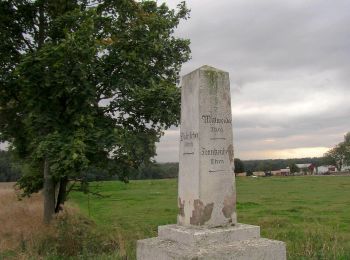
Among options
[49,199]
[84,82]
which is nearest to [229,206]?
[84,82]

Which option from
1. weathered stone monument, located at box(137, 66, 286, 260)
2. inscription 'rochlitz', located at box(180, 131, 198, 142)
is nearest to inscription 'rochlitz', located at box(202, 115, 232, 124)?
weathered stone monument, located at box(137, 66, 286, 260)

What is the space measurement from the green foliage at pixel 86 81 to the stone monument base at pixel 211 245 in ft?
21.8

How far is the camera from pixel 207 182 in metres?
5.74

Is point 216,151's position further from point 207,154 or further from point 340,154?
point 340,154

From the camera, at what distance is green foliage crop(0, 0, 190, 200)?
12891 millimetres

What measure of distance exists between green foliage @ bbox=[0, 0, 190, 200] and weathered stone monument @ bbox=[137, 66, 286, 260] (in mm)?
6515

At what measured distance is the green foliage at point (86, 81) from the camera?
12.9 m

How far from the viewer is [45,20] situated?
1652 cm

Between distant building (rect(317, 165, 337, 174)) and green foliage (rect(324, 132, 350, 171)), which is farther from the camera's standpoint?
distant building (rect(317, 165, 337, 174))

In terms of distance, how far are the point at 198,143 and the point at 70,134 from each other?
27.0 feet

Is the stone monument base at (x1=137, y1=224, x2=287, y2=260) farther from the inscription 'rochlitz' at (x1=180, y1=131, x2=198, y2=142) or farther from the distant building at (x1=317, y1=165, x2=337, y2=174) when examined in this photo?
the distant building at (x1=317, y1=165, x2=337, y2=174)

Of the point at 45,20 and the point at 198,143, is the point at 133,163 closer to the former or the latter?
the point at 45,20

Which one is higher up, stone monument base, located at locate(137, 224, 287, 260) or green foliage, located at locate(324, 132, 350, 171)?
green foliage, located at locate(324, 132, 350, 171)

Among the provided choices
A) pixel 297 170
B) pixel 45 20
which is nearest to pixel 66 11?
pixel 45 20
